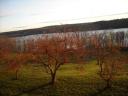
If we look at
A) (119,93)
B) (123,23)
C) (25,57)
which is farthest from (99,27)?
(119,93)

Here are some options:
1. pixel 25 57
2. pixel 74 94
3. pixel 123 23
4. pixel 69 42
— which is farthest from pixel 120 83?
pixel 123 23

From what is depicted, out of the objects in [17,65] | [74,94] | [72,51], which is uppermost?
[72,51]

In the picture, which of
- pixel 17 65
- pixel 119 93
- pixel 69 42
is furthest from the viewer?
pixel 17 65

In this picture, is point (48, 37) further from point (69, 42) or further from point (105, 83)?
point (105, 83)

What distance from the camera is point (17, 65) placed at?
30.1 metres

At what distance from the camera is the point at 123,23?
103 meters

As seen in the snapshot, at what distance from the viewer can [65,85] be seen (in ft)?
84.1

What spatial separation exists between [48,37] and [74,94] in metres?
8.04

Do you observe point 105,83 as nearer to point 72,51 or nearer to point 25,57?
point 72,51

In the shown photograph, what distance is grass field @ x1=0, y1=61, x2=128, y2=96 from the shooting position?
23394 mm

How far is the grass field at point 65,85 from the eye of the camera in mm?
23394

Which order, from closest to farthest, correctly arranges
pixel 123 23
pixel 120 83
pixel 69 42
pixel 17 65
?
pixel 120 83, pixel 69 42, pixel 17 65, pixel 123 23

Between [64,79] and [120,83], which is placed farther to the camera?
[64,79]

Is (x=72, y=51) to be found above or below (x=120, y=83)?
above
